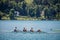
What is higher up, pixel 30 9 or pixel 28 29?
pixel 30 9

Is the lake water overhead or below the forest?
below

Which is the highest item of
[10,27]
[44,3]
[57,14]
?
[44,3]

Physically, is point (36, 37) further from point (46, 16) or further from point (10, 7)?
point (10, 7)

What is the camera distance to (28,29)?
293cm

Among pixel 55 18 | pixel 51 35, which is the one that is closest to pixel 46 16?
pixel 55 18

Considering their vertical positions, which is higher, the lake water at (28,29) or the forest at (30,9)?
the forest at (30,9)

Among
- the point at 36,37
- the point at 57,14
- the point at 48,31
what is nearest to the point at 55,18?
the point at 57,14

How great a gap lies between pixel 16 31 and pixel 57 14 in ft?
2.79

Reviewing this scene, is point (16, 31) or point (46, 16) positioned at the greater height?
point (46, 16)

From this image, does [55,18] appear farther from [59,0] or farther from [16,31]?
[16,31]

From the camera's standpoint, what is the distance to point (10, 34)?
9.52ft

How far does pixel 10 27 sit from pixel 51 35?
0.79 metres

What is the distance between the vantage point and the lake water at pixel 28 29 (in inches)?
114

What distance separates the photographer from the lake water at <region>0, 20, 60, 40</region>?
290cm
